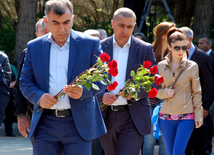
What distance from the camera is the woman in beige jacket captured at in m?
5.14

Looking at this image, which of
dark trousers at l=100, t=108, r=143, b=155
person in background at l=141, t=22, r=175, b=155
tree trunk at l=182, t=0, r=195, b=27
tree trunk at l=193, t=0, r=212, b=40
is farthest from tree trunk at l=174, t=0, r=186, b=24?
dark trousers at l=100, t=108, r=143, b=155

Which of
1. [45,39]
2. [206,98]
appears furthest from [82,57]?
[206,98]

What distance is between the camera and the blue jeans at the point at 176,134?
16.7 feet

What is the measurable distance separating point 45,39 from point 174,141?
8.14 feet

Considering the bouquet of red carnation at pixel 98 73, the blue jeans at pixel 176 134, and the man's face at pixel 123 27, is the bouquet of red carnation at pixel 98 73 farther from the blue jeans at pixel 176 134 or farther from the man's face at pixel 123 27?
the blue jeans at pixel 176 134

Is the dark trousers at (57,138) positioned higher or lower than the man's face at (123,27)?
lower

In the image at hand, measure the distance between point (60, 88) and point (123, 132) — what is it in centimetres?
129

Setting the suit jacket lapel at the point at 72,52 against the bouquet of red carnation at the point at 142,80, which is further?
the bouquet of red carnation at the point at 142,80

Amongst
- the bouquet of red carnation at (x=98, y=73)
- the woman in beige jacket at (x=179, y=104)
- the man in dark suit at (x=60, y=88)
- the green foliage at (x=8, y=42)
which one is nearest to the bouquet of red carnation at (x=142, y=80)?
the man in dark suit at (x=60, y=88)

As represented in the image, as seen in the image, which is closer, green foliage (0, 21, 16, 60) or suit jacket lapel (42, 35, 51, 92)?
suit jacket lapel (42, 35, 51, 92)

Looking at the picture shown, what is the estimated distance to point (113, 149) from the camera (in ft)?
15.0

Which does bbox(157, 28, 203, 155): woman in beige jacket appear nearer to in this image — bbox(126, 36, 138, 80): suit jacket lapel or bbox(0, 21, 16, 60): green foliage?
bbox(126, 36, 138, 80): suit jacket lapel

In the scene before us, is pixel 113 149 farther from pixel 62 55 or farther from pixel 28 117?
pixel 62 55

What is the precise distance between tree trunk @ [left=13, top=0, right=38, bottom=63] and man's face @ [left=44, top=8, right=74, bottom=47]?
8.93m
